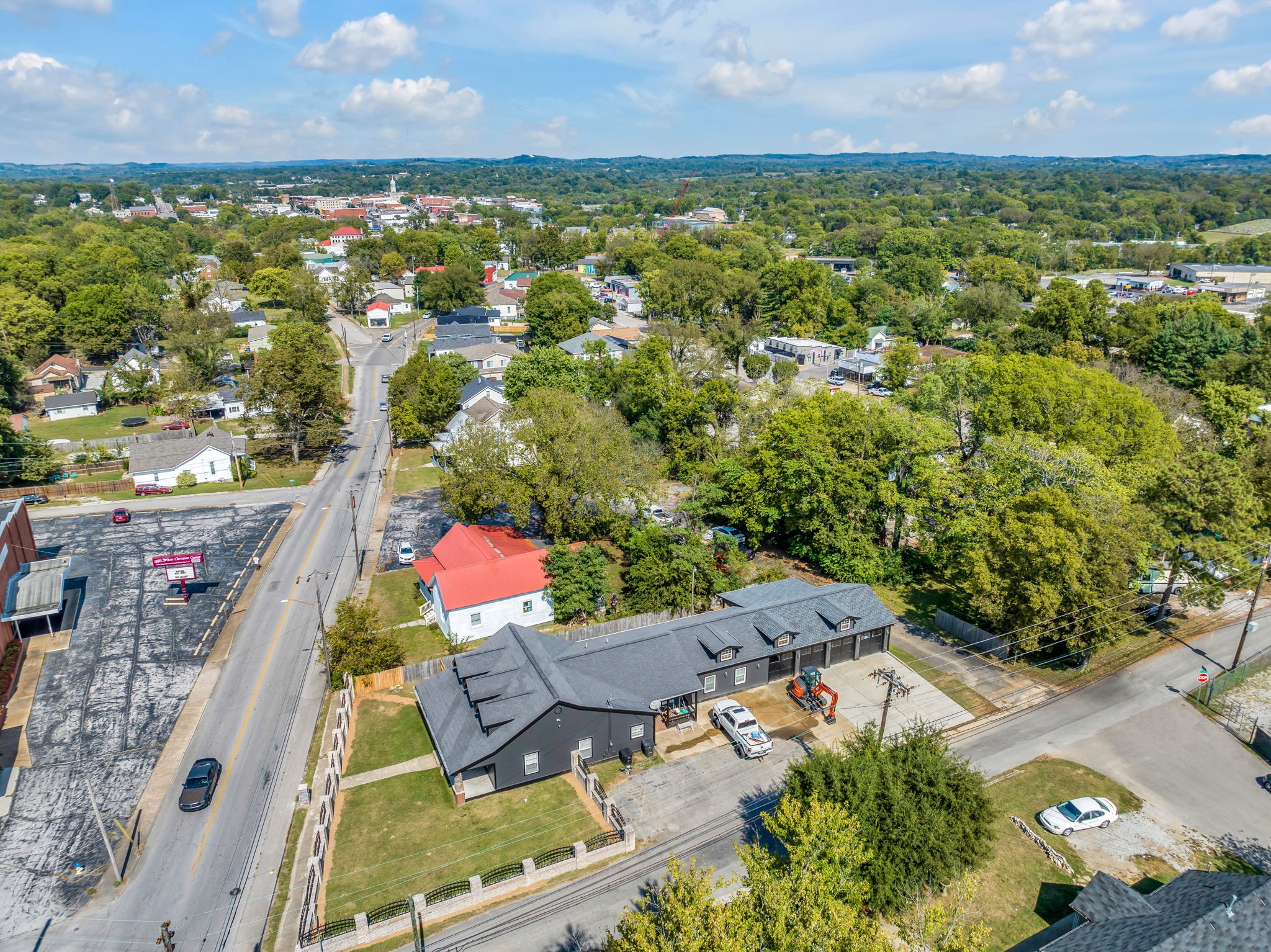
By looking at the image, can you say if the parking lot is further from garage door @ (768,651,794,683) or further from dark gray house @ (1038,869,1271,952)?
dark gray house @ (1038,869,1271,952)

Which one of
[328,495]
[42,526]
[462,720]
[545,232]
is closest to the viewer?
[462,720]

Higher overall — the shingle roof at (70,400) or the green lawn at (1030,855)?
the shingle roof at (70,400)

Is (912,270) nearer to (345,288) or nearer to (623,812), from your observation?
(345,288)

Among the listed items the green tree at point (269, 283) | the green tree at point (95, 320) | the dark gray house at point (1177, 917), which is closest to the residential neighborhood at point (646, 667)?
the dark gray house at point (1177, 917)

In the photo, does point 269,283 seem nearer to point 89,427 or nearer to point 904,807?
point 89,427

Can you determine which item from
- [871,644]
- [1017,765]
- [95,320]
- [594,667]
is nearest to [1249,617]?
[1017,765]

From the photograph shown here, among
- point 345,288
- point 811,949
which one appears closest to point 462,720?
point 811,949

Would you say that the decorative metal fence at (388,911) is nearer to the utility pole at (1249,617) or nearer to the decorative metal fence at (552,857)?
the decorative metal fence at (552,857)
